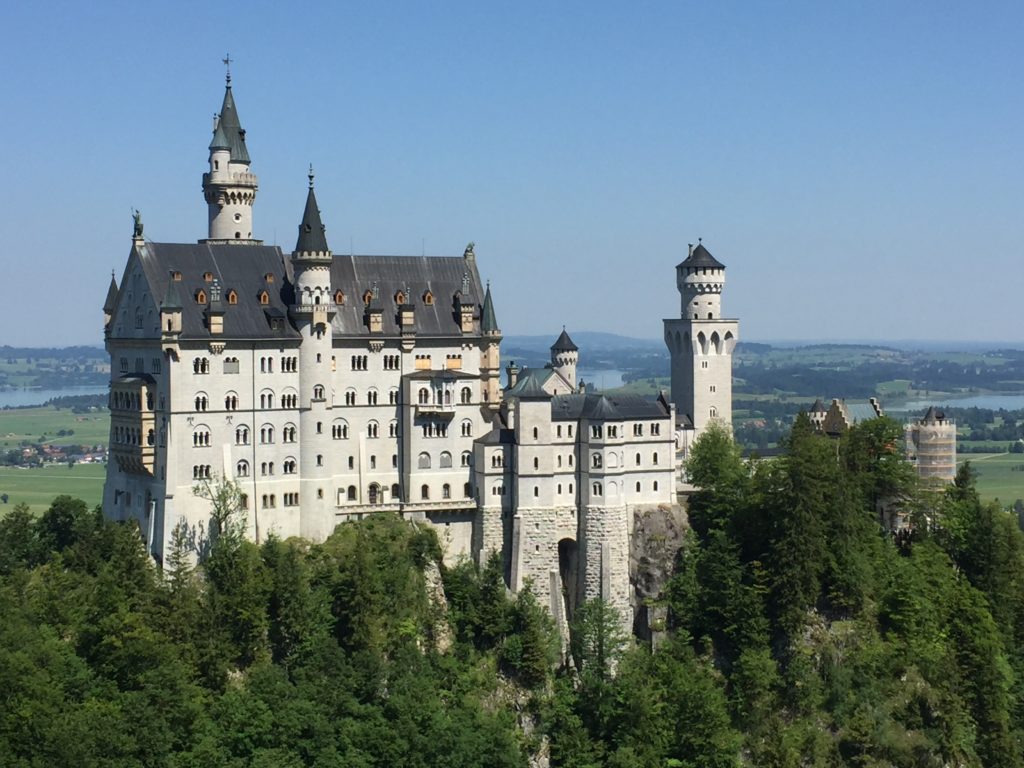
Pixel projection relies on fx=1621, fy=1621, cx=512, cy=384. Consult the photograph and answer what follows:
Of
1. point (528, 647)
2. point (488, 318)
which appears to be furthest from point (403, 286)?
point (528, 647)

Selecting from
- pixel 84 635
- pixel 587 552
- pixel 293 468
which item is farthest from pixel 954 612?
pixel 84 635

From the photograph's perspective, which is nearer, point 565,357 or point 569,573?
point 569,573

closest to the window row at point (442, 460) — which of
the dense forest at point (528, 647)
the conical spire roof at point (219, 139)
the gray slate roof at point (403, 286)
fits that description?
the dense forest at point (528, 647)

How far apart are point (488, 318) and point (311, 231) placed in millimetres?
13313

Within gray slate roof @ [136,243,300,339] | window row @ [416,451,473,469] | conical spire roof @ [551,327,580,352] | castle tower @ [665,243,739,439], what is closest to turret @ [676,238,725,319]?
castle tower @ [665,243,739,439]

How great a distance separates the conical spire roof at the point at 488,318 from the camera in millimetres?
102625

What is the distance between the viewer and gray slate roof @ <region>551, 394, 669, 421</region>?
324 feet

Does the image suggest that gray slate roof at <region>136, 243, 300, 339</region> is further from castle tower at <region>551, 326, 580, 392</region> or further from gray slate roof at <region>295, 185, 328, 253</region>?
castle tower at <region>551, 326, 580, 392</region>

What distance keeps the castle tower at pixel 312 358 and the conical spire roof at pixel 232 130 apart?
10.4 meters

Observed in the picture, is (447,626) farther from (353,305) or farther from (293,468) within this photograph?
(353,305)

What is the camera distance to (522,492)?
98.3 m

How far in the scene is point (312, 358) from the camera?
96.2 m

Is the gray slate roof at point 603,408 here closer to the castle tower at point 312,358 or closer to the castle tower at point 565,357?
the castle tower at point 565,357

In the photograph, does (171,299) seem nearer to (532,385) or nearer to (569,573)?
(532,385)
